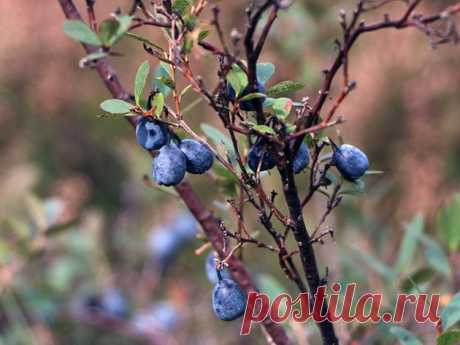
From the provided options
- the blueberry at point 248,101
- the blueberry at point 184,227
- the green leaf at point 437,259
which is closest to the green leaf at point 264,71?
the blueberry at point 248,101

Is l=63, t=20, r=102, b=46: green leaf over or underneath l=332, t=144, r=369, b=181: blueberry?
over

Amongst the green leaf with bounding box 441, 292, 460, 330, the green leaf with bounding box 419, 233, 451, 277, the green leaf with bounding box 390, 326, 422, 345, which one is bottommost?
the green leaf with bounding box 419, 233, 451, 277

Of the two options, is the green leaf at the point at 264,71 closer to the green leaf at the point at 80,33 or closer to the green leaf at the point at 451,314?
the green leaf at the point at 80,33

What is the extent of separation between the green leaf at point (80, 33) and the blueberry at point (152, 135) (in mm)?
61

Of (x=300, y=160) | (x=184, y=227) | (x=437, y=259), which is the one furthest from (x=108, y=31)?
(x=184, y=227)

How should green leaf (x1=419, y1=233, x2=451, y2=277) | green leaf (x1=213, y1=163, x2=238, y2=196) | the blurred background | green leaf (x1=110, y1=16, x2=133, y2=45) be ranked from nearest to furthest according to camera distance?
green leaf (x1=110, y1=16, x2=133, y2=45) < green leaf (x1=213, y1=163, x2=238, y2=196) < green leaf (x1=419, y1=233, x2=451, y2=277) < the blurred background

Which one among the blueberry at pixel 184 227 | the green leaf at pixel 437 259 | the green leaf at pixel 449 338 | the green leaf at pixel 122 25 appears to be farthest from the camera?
the blueberry at pixel 184 227

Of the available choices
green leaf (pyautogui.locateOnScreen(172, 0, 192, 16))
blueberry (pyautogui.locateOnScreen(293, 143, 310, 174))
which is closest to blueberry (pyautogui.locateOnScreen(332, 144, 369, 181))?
blueberry (pyautogui.locateOnScreen(293, 143, 310, 174))

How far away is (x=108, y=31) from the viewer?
0.47m

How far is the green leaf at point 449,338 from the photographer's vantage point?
1.81 feet

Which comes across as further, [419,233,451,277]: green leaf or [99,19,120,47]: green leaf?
[419,233,451,277]: green leaf

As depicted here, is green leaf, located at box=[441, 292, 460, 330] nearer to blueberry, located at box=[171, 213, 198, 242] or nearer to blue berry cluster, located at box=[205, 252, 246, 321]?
blue berry cluster, located at box=[205, 252, 246, 321]

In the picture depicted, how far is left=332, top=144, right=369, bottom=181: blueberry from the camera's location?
0.52 metres

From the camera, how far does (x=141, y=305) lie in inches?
54.0
